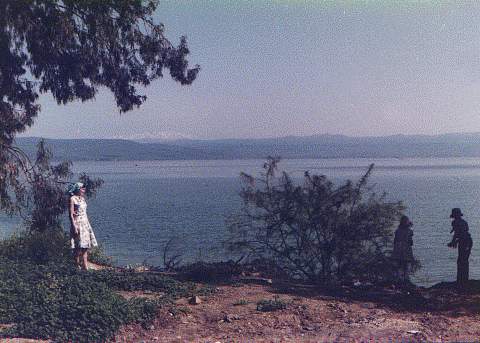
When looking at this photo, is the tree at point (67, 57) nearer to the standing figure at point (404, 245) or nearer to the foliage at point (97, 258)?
the foliage at point (97, 258)

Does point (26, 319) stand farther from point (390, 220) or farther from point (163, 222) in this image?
point (163, 222)

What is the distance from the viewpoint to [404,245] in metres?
12.1

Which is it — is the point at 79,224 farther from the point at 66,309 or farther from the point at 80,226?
the point at 66,309

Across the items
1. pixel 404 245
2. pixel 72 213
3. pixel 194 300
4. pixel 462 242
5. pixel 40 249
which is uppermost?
pixel 72 213

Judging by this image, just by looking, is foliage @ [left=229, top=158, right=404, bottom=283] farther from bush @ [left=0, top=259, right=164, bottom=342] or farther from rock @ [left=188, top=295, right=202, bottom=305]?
bush @ [left=0, top=259, right=164, bottom=342]

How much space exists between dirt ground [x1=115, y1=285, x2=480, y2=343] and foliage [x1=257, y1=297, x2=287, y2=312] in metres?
0.10

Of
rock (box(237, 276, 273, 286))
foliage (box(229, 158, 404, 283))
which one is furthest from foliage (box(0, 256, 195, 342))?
foliage (box(229, 158, 404, 283))

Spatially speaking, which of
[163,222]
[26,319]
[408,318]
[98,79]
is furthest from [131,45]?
[163,222]

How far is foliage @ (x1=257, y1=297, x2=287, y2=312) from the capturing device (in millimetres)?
8625

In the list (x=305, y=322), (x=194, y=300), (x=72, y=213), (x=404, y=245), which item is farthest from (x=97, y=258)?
(x=404, y=245)

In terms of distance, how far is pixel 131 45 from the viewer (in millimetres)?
13188

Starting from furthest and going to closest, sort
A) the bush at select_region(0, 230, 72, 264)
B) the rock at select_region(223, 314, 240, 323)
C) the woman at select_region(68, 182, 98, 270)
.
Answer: the bush at select_region(0, 230, 72, 264) < the woman at select_region(68, 182, 98, 270) < the rock at select_region(223, 314, 240, 323)

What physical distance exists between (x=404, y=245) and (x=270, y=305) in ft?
15.6

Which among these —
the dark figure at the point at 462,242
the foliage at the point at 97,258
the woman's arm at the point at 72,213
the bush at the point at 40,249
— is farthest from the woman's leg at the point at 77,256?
the dark figure at the point at 462,242
